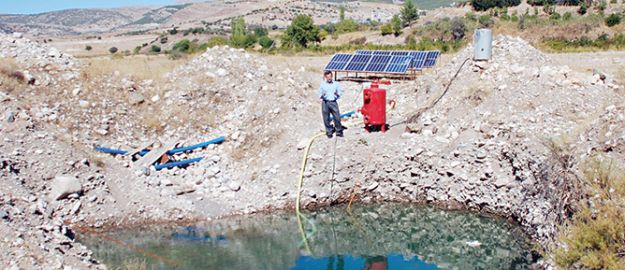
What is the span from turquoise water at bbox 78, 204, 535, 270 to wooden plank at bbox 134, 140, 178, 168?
234 centimetres

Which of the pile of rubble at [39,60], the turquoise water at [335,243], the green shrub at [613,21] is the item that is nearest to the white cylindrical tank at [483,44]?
the turquoise water at [335,243]

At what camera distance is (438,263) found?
10.7m

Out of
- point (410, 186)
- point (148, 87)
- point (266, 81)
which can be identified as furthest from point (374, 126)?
point (148, 87)

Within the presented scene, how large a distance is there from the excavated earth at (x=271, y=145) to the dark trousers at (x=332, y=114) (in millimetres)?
288

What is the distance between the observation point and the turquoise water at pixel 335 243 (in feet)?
34.9

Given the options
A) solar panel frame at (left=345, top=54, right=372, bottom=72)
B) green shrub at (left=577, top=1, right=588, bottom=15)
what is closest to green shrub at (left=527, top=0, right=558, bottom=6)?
green shrub at (left=577, top=1, right=588, bottom=15)

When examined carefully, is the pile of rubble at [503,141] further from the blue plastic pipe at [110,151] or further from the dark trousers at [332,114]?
the blue plastic pipe at [110,151]

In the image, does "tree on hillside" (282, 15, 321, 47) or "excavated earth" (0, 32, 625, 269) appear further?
"tree on hillside" (282, 15, 321, 47)

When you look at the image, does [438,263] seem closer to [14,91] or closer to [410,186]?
[410,186]

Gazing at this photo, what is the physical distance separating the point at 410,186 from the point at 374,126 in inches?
83.7

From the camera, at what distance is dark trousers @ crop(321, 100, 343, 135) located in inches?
526

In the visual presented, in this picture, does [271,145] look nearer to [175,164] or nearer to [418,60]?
[175,164]

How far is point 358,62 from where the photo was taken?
74.4 ft

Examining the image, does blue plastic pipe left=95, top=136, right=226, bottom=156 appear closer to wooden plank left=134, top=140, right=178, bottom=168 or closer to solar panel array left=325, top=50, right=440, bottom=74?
wooden plank left=134, top=140, right=178, bottom=168
